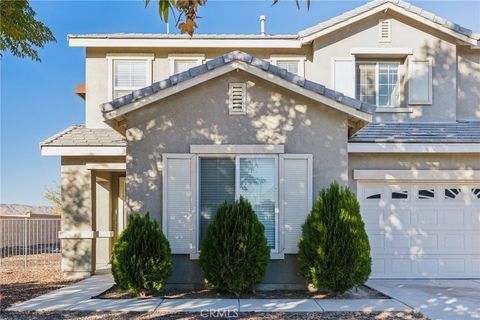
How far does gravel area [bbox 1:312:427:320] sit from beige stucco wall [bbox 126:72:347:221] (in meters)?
2.81

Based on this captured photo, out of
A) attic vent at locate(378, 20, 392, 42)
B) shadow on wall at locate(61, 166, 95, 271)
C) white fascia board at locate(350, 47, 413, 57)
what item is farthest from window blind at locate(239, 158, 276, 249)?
attic vent at locate(378, 20, 392, 42)

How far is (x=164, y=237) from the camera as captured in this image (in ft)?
28.5

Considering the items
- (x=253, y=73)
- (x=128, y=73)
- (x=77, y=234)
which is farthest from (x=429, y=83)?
(x=77, y=234)

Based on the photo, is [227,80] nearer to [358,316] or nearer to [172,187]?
[172,187]

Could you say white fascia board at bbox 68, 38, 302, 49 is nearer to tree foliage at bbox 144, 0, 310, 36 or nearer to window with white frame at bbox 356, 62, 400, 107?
window with white frame at bbox 356, 62, 400, 107

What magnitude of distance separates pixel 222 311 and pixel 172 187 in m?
2.88

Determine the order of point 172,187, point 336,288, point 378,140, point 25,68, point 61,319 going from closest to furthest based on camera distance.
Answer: point 61,319 → point 336,288 → point 172,187 → point 378,140 → point 25,68

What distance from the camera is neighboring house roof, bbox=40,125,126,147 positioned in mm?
11336

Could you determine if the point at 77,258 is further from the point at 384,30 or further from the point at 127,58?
the point at 384,30

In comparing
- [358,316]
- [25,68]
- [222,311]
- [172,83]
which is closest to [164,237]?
[222,311]

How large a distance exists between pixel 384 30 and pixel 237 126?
6574mm

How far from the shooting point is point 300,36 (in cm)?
1289

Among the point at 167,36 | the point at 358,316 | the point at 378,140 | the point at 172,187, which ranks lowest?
the point at 358,316

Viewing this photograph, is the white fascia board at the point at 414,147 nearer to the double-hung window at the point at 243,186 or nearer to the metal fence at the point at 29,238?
the double-hung window at the point at 243,186
